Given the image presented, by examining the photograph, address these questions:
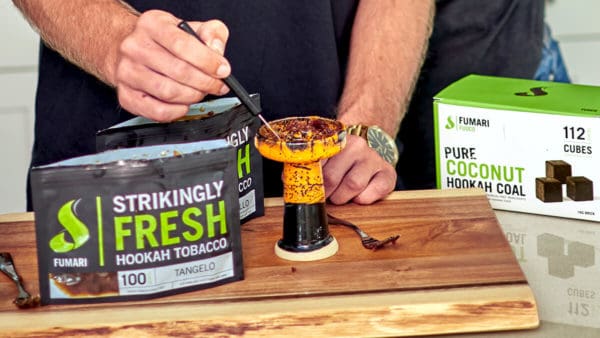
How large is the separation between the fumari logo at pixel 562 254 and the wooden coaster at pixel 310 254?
0.93ft

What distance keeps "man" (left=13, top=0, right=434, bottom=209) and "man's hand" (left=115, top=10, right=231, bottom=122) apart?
0.20 feet

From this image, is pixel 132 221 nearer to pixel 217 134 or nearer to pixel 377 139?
pixel 217 134

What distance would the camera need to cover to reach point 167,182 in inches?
44.8

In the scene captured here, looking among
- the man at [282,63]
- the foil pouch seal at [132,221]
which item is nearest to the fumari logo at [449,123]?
the man at [282,63]

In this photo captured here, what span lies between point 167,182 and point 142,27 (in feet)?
0.71

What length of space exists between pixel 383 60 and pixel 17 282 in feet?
2.68

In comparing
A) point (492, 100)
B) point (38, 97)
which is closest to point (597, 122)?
point (492, 100)

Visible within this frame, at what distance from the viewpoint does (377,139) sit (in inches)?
61.7

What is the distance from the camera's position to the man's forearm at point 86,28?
1.44 meters

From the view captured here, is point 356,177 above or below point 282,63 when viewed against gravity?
below

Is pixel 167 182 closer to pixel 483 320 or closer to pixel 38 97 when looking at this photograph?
pixel 483 320

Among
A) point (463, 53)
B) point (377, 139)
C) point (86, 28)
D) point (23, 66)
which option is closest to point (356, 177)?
point (377, 139)

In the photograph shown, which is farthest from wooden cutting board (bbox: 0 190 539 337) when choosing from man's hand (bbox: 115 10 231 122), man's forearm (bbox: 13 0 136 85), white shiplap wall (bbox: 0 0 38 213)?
white shiplap wall (bbox: 0 0 38 213)

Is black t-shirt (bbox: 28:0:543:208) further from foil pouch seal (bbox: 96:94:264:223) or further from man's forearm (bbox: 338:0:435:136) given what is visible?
foil pouch seal (bbox: 96:94:264:223)
